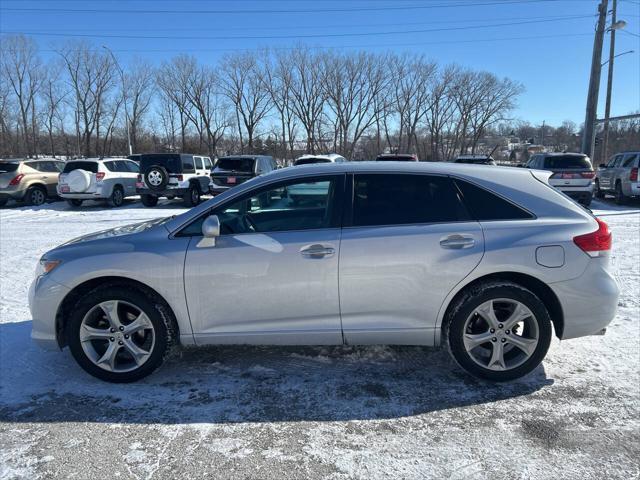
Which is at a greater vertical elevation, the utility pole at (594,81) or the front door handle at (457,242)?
the utility pole at (594,81)

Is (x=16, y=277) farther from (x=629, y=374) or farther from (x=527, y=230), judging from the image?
(x=629, y=374)

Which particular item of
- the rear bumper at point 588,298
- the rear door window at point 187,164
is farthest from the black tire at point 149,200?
the rear bumper at point 588,298

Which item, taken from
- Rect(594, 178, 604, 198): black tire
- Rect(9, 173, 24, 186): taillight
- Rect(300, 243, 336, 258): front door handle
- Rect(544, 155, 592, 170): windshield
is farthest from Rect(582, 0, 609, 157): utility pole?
Rect(9, 173, 24, 186): taillight

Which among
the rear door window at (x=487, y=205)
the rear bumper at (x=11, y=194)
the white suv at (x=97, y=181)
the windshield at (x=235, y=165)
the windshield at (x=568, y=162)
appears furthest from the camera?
the rear bumper at (x=11, y=194)

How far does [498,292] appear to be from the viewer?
321 centimetres

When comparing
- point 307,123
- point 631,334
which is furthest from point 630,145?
point 631,334

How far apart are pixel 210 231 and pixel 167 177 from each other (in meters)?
13.3

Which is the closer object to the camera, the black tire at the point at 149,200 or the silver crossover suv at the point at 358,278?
the silver crossover suv at the point at 358,278

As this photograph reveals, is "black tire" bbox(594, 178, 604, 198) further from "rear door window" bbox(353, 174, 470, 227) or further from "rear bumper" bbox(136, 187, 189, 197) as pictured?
"rear door window" bbox(353, 174, 470, 227)

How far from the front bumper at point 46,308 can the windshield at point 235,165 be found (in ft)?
39.3

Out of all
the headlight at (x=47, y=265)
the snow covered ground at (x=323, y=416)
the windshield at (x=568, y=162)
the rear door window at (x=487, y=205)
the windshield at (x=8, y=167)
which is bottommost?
the snow covered ground at (x=323, y=416)

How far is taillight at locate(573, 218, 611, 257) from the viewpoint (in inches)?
127

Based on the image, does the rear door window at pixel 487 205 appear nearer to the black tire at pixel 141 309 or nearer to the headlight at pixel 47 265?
the black tire at pixel 141 309

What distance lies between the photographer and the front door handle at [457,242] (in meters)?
3.20
